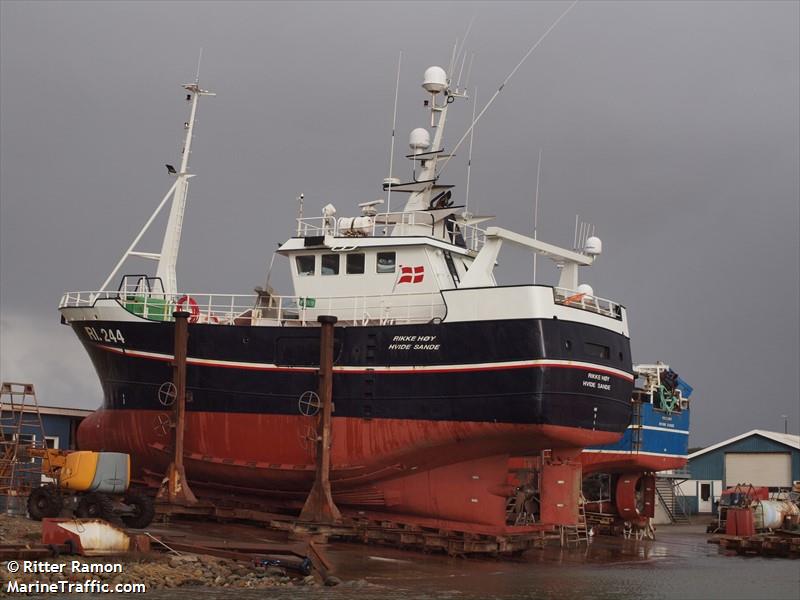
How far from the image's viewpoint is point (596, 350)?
1128 inches

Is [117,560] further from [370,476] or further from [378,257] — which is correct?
[378,257]

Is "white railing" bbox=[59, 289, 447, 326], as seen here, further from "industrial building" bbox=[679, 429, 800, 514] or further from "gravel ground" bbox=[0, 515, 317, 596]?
"industrial building" bbox=[679, 429, 800, 514]

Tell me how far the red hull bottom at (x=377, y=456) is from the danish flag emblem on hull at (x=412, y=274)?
4050mm

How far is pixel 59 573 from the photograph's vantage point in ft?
67.0

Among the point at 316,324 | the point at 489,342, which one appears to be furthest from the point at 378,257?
the point at 489,342

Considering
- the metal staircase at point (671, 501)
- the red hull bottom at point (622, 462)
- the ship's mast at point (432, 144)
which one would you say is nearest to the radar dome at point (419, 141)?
the ship's mast at point (432, 144)

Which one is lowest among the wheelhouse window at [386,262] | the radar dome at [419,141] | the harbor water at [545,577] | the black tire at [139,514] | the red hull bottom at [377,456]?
the harbor water at [545,577]

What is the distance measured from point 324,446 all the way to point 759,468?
34.3m

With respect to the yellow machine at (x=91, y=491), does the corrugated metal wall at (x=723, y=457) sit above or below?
above

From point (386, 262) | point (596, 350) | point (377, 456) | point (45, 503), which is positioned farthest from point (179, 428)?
point (596, 350)

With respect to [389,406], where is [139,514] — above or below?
below

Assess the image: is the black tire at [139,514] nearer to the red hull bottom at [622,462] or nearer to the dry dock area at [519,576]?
the dry dock area at [519,576]

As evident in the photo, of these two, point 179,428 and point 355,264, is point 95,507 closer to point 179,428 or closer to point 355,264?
point 179,428

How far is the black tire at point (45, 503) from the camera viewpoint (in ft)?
84.1
